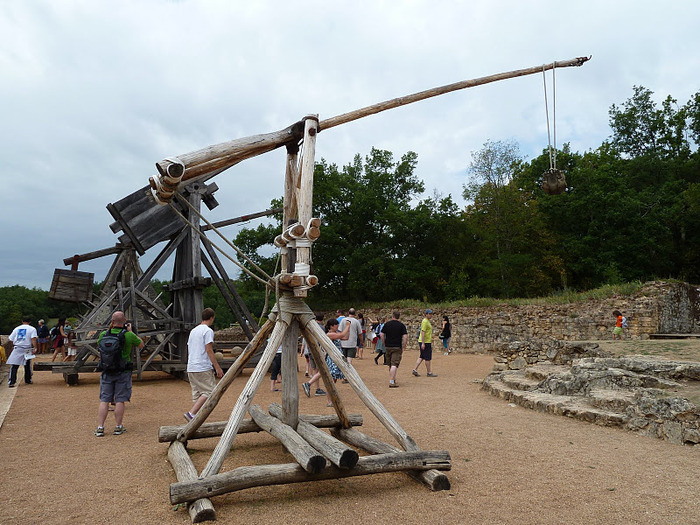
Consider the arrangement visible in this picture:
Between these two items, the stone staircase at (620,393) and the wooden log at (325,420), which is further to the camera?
the stone staircase at (620,393)

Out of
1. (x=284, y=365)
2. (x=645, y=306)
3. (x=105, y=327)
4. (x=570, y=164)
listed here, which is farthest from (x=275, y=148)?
(x=570, y=164)

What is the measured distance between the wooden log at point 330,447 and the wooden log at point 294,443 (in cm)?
10

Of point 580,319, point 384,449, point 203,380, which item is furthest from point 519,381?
point 580,319

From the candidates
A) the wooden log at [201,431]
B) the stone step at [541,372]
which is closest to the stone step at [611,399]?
the stone step at [541,372]

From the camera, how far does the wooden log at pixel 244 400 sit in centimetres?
386

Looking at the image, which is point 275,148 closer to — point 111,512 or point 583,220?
point 111,512

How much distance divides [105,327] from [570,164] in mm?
35763

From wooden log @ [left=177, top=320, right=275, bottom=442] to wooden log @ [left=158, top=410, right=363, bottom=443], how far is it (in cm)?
15

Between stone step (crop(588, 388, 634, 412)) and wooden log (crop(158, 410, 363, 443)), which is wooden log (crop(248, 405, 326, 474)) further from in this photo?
stone step (crop(588, 388, 634, 412))

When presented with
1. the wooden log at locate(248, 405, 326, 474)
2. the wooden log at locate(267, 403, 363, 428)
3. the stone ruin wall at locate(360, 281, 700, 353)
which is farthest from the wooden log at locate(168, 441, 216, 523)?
the stone ruin wall at locate(360, 281, 700, 353)

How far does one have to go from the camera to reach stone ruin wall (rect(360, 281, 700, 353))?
55.4ft

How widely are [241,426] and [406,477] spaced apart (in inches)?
84.0

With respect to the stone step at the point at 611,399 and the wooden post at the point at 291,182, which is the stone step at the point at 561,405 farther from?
the wooden post at the point at 291,182

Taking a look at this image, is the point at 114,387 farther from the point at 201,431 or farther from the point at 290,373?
the point at 290,373
